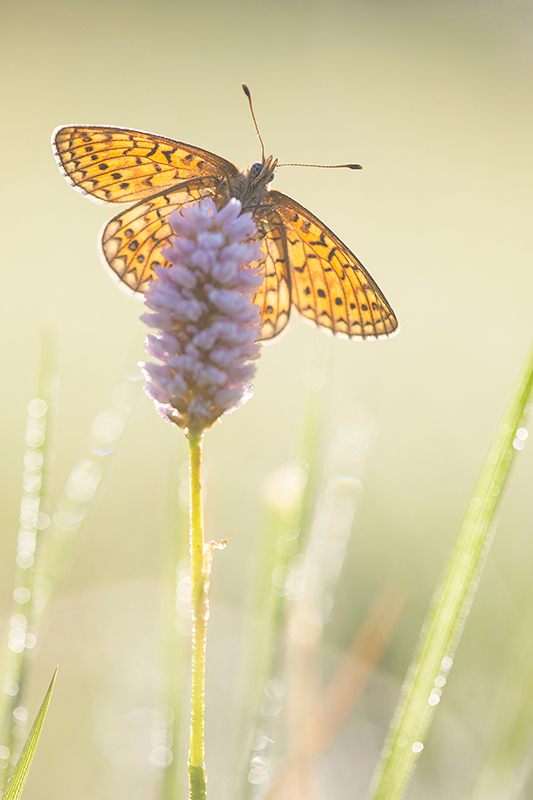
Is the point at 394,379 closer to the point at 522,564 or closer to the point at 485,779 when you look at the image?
the point at 522,564

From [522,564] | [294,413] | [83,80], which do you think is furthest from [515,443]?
[83,80]

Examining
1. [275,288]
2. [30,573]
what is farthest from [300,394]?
[30,573]

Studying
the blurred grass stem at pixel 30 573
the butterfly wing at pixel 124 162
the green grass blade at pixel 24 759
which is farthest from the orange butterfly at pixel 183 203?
the green grass blade at pixel 24 759

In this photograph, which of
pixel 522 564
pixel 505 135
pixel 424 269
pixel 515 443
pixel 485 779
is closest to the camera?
pixel 515 443

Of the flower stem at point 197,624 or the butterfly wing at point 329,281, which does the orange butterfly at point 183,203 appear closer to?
the butterfly wing at point 329,281

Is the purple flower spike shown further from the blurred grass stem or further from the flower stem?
the blurred grass stem

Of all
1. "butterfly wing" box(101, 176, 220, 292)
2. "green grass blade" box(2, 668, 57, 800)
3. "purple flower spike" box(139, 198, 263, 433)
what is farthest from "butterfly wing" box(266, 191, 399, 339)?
"green grass blade" box(2, 668, 57, 800)
